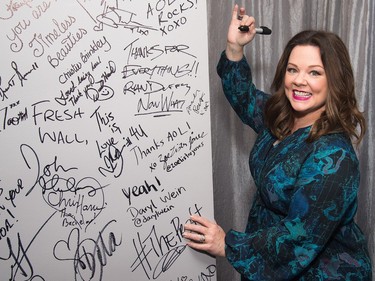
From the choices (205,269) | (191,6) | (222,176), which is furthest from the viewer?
(222,176)

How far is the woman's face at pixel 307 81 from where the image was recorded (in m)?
1.12

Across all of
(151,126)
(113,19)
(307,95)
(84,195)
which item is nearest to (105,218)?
(84,195)

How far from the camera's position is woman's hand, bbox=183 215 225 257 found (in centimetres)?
123

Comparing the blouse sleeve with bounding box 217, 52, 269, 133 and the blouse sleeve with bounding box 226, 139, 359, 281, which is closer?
the blouse sleeve with bounding box 226, 139, 359, 281

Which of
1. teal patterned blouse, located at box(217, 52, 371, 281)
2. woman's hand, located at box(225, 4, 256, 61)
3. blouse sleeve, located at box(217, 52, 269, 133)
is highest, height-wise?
woman's hand, located at box(225, 4, 256, 61)

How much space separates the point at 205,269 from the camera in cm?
131

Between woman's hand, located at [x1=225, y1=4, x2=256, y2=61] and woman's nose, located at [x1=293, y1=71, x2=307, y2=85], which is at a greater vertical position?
woman's hand, located at [x1=225, y1=4, x2=256, y2=61]

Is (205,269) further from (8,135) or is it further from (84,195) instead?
(8,135)

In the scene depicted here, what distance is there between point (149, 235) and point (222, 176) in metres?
0.54

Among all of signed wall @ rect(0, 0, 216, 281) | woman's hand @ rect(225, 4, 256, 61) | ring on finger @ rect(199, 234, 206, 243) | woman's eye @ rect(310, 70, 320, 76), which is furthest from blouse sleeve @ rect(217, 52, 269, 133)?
ring on finger @ rect(199, 234, 206, 243)

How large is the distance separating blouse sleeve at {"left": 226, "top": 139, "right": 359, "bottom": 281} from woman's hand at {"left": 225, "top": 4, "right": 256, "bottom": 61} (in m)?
0.45

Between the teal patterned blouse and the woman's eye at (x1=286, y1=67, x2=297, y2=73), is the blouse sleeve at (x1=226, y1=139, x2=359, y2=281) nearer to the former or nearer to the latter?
the teal patterned blouse

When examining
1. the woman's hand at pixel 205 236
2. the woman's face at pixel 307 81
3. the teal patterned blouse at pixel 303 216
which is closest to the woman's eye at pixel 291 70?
the woman's face at pixel 307 81

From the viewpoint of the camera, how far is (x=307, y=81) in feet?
3.67
